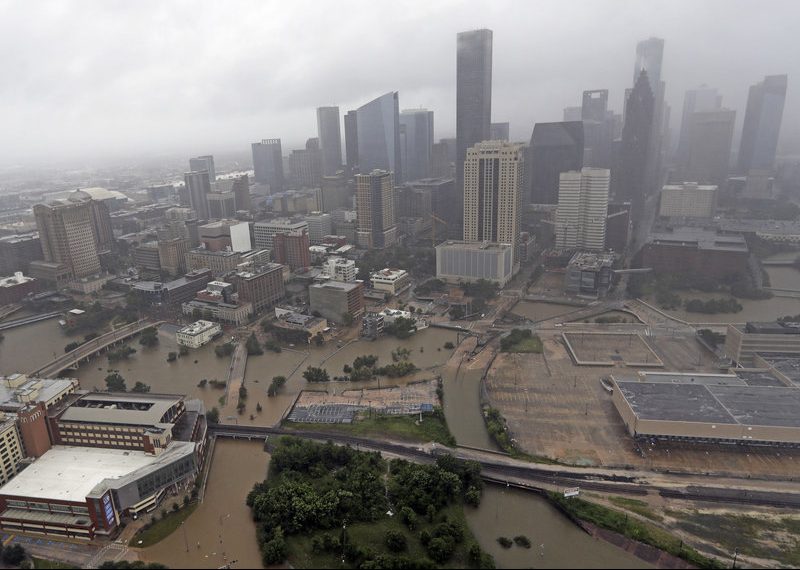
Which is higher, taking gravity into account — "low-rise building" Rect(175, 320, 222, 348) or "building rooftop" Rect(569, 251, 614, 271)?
"building rooftop" Rect(569, 251, 614, 271)

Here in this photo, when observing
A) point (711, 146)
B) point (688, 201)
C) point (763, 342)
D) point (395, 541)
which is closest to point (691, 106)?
point (711, 146)

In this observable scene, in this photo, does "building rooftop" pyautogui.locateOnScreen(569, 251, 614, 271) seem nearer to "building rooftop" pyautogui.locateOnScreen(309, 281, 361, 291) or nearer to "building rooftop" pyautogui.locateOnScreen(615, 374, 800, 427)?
"building rooftop" pyautogui.locateOnScreen(615, 374, 800, 427)

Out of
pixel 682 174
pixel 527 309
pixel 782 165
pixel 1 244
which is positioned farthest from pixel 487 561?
pixel 782 165

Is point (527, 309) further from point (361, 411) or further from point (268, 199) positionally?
point (268, 199)

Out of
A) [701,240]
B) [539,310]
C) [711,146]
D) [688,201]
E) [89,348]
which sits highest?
[711,146]

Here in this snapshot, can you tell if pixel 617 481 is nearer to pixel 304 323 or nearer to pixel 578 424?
pixel 578 424

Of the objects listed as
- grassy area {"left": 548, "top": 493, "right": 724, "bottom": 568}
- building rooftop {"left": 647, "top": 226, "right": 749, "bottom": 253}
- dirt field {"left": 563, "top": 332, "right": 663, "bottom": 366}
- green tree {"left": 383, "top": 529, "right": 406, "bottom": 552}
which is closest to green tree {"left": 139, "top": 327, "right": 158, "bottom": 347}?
green tree {"left": 383, "top": 529, "right": 406, "bottom": 552}

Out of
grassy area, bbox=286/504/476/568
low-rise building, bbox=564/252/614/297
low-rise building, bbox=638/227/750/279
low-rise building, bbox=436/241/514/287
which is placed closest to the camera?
grassy area, bbox=286/504/476/568
